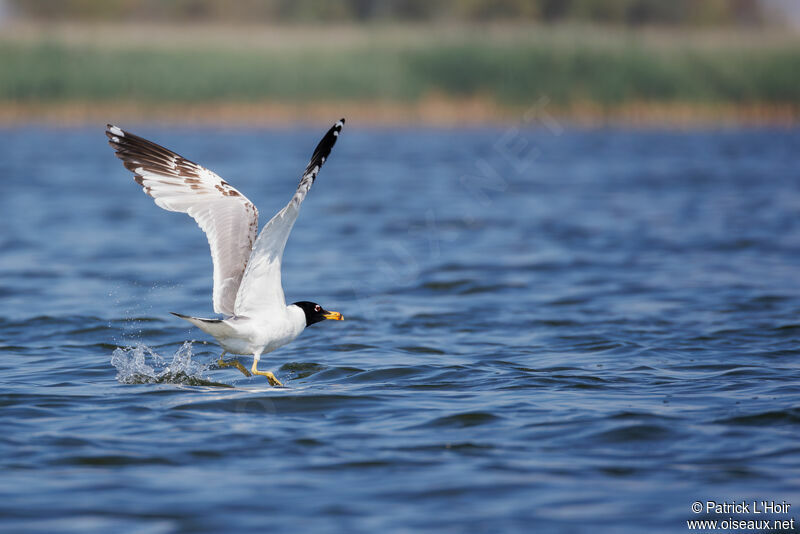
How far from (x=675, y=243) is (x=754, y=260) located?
5.72 feet

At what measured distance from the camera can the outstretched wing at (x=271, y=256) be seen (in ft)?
21.7

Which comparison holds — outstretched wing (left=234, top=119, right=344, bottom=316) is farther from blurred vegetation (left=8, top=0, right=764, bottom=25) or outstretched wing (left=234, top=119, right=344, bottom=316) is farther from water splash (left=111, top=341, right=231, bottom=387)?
blurred vegetation (left=8, top=0, right=764, bottom=25)

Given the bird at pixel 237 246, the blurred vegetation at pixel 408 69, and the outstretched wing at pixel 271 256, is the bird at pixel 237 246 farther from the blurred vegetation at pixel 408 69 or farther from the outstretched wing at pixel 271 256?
the blurred vegetation at pixel 408 69

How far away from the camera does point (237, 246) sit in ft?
25.8

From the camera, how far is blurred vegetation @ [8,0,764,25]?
61.8 meters

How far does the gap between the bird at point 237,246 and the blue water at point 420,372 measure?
1.39 feet

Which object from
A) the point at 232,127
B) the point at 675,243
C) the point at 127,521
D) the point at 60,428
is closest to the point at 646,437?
the point at 127,521

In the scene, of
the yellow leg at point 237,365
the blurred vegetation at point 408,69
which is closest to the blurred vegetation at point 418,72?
the blurred vegetation at point 408,69

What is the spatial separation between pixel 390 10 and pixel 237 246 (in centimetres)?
5939

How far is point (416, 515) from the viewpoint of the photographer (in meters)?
4.96

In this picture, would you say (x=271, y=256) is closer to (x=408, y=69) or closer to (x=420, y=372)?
(x=420, y=372)

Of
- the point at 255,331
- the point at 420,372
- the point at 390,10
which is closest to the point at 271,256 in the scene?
the point at 255,331

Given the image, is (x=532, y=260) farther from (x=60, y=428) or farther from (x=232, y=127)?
(x=232, y=127)

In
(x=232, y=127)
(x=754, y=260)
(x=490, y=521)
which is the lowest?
(x=490, y=521)
